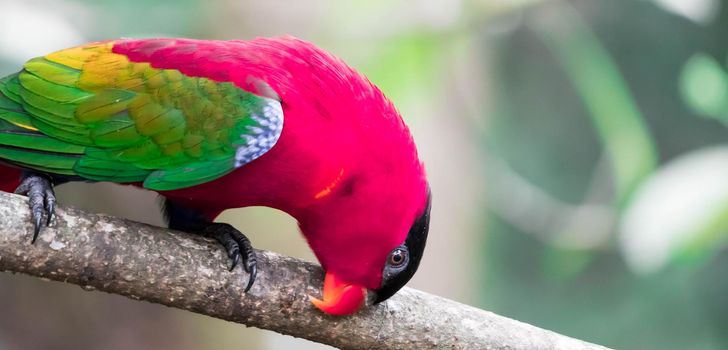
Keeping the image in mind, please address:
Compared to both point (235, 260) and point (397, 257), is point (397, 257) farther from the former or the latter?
point (235, 260)

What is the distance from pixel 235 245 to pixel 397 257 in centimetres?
36

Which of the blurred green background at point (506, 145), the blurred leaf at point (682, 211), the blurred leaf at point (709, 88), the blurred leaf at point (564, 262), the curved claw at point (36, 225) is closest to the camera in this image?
the curved claw at point (36, 225)

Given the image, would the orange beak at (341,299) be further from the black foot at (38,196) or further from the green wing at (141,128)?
the black foot at (38,196)

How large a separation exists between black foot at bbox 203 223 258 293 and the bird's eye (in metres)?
0.29

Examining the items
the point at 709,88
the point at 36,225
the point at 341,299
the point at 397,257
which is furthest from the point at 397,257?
the point at 709,88

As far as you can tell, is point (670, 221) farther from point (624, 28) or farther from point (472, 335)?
point (624, 28)

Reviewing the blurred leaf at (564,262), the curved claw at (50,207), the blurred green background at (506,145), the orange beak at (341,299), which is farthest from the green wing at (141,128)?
the blurred leaf at (564,262)

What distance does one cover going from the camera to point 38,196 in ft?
5.40

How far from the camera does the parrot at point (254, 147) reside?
5.77 ft

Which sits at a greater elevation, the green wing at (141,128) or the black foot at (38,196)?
the green wing at (141,128)

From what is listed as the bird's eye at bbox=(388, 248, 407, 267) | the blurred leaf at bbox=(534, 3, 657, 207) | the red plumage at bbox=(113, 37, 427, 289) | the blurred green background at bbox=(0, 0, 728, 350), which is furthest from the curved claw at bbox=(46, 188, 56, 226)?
the blurred leaf at bbox=(534, 3, 657, 207)

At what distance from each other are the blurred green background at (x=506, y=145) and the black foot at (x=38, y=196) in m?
1.08

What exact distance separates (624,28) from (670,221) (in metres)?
1.97

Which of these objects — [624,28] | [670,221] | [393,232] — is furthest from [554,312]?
[393,232]
